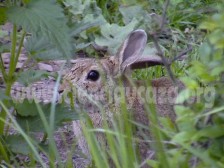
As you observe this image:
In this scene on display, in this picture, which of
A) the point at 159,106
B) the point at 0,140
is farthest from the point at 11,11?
the point at 159,106

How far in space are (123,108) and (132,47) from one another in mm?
2005

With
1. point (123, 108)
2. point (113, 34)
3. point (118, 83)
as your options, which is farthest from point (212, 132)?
point (113, 34)

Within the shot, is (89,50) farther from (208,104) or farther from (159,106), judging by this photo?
(208,104)

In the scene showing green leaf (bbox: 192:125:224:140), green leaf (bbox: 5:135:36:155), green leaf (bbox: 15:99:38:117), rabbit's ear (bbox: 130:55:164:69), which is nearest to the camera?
green leaf (bbox: 192:125:224:140)

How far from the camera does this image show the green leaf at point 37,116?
11.8 feet

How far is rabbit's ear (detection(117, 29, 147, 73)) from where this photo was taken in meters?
4.63

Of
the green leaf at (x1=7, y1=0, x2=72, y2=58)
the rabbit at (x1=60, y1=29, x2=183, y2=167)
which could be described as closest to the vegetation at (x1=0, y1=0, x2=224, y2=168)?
the green leaf at (x1=7, y1=0, x2=72, y2=58)

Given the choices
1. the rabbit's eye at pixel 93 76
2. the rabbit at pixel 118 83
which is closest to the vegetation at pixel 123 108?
the rabbit at pixel 118 83

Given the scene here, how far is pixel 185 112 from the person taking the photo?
2316 millimetres

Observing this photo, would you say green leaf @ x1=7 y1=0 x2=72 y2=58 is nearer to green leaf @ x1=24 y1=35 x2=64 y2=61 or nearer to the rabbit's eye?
green leaf @ x1=24 y1=35 x2=64 y2=61

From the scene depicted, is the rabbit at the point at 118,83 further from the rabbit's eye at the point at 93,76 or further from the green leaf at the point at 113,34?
the green leaf at the point at 113,34

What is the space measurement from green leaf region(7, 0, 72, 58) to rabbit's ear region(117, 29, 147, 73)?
124cm

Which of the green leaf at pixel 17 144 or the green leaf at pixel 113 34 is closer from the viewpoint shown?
the green leaf at pixel 17 144

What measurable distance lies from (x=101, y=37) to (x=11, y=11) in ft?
8.91
